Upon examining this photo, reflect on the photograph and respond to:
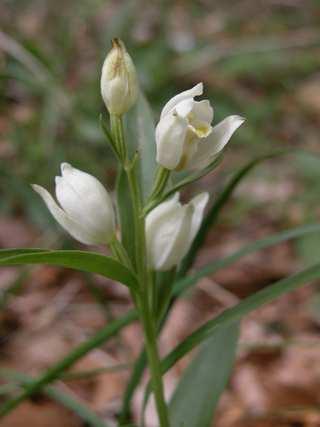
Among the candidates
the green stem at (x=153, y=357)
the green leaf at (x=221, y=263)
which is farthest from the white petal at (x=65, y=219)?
the green leaf at (x=221, y=263)

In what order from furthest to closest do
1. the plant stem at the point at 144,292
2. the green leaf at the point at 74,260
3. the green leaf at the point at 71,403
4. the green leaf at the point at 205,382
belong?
the green leaf at the point at 71,403
the green leaf at the point at 205,382
the plant stem at the point at 144,292
the green leaf at the point at 74,260

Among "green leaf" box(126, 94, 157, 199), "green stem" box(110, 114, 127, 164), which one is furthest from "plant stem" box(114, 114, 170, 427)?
"green leaf" box(126, 94, 157, 199)

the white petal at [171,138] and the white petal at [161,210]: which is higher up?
the white petal at [171,138]

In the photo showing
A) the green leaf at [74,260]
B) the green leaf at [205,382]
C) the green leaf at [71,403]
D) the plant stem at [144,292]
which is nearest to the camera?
the green leaf at [74,260]

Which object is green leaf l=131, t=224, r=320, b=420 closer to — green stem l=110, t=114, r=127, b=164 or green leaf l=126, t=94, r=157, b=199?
green leaf l=126, t=94, r=157, b=199

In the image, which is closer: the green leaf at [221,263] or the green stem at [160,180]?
the green stem at [160,180]

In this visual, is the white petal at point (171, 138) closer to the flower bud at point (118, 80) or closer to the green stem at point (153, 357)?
the flower bud at point (118, 80)

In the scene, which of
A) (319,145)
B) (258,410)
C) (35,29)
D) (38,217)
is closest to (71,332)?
(38,217)

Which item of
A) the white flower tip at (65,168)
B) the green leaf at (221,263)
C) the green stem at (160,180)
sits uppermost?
the white flower tip at (65,168)
